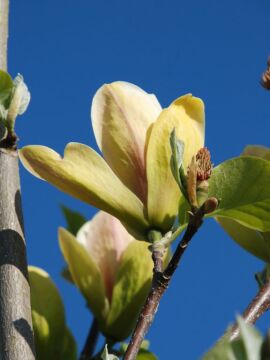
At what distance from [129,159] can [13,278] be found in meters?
0.13

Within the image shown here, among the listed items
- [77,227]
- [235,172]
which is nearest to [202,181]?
[235,172]

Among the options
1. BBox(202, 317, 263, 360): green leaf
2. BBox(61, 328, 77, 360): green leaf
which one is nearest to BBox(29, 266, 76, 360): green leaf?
BBox(61, 328, 77, 360): green leaf

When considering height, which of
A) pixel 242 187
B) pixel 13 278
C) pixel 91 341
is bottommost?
pixel 91 341

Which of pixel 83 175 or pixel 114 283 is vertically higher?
pixel 83 175

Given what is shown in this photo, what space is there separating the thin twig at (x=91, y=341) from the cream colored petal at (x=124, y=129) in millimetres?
225

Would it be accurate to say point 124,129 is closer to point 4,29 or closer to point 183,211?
point 183,211

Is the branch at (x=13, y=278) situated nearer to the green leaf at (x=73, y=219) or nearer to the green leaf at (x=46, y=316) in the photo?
the green leaf at (x=46, y=316)

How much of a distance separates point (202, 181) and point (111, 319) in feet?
0.90

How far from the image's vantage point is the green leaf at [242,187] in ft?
1.77

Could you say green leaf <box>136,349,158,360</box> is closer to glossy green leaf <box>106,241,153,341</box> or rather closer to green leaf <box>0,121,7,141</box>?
glossy green leaf <box>106,241,153,341</box>

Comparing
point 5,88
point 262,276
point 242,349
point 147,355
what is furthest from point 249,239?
point 242,349

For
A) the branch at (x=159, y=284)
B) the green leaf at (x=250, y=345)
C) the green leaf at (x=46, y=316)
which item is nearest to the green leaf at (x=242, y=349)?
the green leaf at (x=250, y=345)

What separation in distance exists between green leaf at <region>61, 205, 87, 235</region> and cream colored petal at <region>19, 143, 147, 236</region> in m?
0.34

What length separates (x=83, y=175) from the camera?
58 cm
